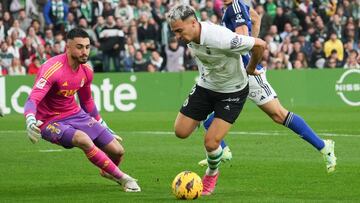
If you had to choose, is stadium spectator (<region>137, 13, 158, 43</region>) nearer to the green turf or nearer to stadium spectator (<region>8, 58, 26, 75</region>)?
stadium spectator (<region>8, 58, 26, 75</region>)

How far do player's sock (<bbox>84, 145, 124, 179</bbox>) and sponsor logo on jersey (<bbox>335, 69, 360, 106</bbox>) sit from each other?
17.9m

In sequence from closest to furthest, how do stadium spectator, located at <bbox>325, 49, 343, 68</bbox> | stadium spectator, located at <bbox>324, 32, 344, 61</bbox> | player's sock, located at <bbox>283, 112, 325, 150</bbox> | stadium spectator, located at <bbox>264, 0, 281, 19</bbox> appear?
player's sock, located at <bbox>283, 112, 325, 150</bbox>, stadium spectator, located at <bbox>325, 49, 343, 68</bbox>, stadium spectator, located at <bbox>324, 32, 344, 61</bbox>, stadium spectator, located at <bbox>264, 0, 281, 19</bbox>

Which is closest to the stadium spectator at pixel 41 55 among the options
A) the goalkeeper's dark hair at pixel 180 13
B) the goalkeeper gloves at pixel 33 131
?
the goalkeeper gloves at pixel 33 131

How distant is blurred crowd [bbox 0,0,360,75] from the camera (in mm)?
27891

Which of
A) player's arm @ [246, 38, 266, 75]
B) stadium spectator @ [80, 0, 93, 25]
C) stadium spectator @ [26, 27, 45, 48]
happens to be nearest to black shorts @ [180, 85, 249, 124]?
player's arm @ [246, 38, 266, 75]

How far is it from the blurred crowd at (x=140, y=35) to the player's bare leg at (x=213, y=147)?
1641cm

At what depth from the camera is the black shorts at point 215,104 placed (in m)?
11.3

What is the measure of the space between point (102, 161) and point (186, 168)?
287cm

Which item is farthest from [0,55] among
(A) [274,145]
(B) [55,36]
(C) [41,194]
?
(C) [41,194]

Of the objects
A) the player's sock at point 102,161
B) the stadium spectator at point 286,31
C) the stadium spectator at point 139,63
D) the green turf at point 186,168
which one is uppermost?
the player's sock at point 102,161

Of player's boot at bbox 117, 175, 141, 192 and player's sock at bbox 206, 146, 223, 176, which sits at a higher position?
player's sock at bbox 206, 146, 223, 176

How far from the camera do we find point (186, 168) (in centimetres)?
1399

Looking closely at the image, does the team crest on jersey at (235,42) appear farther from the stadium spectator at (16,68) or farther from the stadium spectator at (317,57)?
the stadium spectator at (317,57)

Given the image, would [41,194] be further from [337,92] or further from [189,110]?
[337,92]
